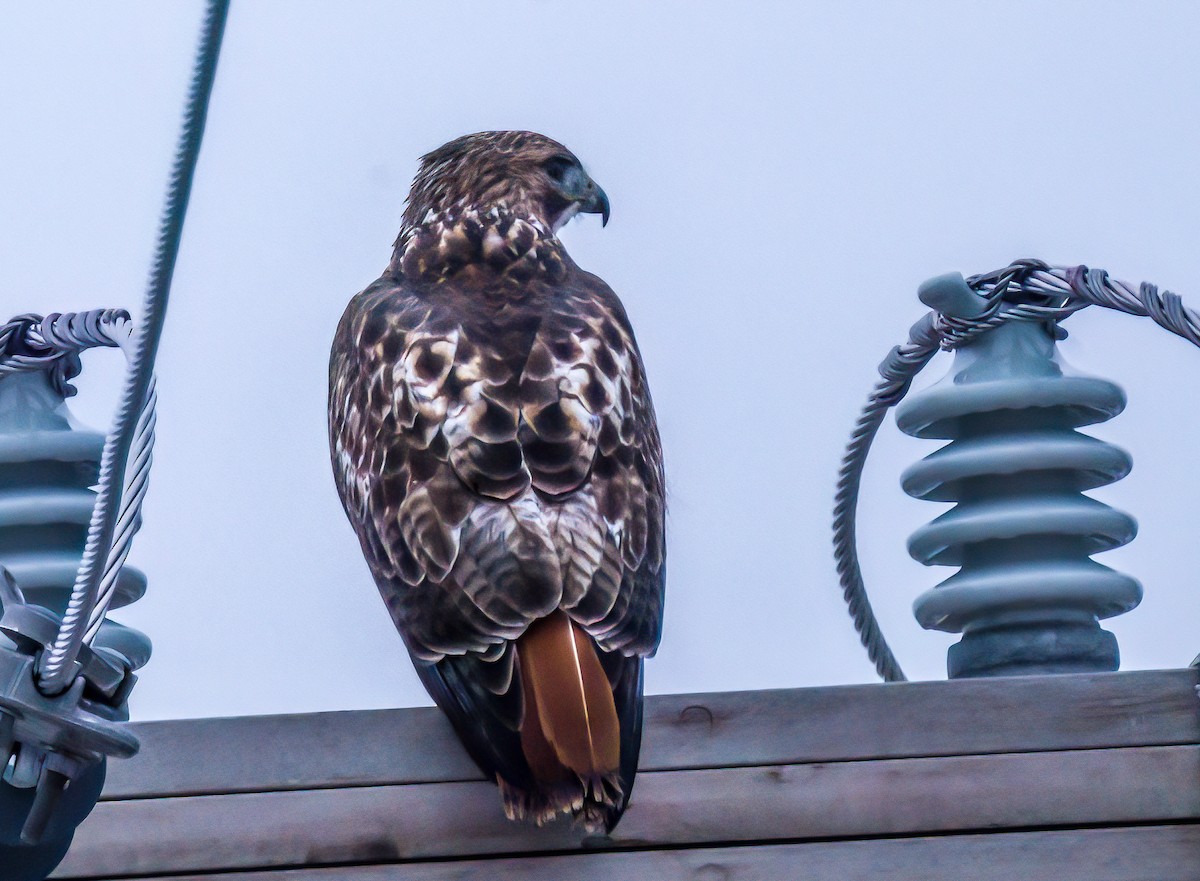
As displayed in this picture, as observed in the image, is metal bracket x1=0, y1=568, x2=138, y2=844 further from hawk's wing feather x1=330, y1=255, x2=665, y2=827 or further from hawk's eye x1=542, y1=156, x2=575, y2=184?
hawk's eye x1=542, y1=156, x2=575, y2=184

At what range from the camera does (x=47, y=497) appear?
1812 mm

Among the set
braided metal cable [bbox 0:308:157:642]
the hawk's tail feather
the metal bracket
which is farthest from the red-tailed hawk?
the metal bracket

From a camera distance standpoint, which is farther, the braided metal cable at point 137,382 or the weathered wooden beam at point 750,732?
the weathered wooden beam at point 750,732

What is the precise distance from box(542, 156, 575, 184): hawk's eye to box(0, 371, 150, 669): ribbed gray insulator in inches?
46.8

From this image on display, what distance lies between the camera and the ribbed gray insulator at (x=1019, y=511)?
1.82m

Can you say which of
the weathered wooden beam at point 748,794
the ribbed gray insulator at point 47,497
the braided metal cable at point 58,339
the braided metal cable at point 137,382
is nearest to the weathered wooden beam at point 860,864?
the weathered wooden beam at point 748,794

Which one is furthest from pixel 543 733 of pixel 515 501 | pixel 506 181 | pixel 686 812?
pixel 506 181

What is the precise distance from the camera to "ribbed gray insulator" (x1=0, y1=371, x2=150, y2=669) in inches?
70.2

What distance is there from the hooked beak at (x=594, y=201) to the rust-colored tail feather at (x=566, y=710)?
144 cm

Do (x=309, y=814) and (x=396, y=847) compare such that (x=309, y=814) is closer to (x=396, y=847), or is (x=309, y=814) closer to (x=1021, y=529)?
(x=396, y=847)

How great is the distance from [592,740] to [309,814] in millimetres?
327

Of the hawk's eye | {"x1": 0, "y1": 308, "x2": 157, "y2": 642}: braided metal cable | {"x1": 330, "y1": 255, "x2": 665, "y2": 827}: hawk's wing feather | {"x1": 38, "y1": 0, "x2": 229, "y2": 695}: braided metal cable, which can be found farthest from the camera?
the hawk's eye

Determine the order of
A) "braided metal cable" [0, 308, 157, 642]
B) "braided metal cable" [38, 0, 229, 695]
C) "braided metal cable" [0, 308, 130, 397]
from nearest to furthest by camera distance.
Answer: "braided metal cable" [38, 0, 229, 695]
"braided metal cable" [0, 308, 157, 642]
"braided metal cable" [0, 308, 130, 397]

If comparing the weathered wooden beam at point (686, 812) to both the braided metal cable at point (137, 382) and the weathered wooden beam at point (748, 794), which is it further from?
the braided metal cable at point (137, 382)
